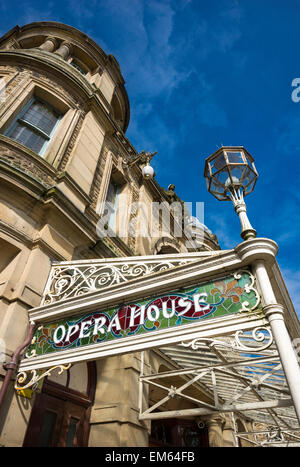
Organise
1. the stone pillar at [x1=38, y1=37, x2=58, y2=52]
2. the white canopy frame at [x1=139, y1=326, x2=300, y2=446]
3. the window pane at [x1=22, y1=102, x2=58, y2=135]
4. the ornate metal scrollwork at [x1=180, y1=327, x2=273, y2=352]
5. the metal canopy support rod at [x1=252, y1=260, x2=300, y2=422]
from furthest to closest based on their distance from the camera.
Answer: the stone pillar at [x1=38, y1=37, x2=58, y2=52], the window pane at [x1=22, y1=102, x2=58, y2=135], the white canopy frame at [x1=139, y1=326, x2=300, y2=446], the ornate metal scrollwork at [x1=180, y1=327, x2=273, y2=352], the metal canopy support rod at [x1=252, y1=260, x2=300, y2=422]

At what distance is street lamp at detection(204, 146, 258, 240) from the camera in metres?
3.99

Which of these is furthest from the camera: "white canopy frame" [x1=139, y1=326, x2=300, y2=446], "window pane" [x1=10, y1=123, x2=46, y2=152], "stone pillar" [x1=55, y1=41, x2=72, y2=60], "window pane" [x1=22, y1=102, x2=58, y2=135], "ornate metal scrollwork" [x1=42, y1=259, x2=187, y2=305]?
"stone pillar" [x1=55, y1=41, x2=72, y2=60]

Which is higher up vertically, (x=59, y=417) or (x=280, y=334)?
(x=59, y=417)

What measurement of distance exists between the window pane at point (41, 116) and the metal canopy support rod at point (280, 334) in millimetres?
7415

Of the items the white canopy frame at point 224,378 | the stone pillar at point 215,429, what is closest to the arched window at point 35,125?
the white canopy frame at point 224,378

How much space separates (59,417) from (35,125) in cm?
710

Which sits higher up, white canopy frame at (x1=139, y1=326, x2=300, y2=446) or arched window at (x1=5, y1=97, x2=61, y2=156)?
arched window at (x1=5, y1=97, x2=61, y2=156)

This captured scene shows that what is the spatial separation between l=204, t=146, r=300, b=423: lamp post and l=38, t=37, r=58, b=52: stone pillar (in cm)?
1170

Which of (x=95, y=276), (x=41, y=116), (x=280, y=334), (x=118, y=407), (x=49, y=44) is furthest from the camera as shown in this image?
(x=49, y=44)

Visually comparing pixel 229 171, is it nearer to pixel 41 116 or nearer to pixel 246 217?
pixel 246 217

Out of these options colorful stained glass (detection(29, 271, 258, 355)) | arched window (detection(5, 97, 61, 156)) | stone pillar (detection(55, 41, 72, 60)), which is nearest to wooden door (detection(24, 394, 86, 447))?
colorful stained glass (detection(29, 271, 258, 355))

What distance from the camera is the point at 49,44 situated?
1264 centimetres

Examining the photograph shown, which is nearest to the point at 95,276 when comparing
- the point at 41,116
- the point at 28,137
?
the point at 28,137

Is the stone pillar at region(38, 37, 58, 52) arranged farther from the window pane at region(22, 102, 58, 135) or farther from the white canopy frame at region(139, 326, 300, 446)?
the white canopy frame at region(139, 326, 300, 446)
